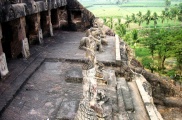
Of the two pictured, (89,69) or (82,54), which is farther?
(82,54)

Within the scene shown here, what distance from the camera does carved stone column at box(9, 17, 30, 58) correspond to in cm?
1044

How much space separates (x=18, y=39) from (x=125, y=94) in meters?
5.73

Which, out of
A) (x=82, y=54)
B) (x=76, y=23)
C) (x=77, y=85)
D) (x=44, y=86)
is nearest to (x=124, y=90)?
(x=77, y=85)

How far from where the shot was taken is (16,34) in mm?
10594

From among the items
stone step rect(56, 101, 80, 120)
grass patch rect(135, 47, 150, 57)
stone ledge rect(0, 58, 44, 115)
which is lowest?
grass patch rect(135, 47, 150, 57)

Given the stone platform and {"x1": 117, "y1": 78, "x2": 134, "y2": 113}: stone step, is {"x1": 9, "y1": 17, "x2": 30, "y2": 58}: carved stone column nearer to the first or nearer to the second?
the stone platform

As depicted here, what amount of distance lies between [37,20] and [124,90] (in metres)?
7.36

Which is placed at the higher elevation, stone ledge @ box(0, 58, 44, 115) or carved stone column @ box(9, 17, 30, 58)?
carved stone column @ box(9, 17, 30, 58)

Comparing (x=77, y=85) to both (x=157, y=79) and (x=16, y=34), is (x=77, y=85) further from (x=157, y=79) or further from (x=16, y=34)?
(x=157, y=79)

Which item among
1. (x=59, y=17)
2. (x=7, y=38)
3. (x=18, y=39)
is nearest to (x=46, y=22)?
(x=59, y=17)

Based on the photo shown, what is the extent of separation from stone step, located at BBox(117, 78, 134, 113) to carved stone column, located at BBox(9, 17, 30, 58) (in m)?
4.72

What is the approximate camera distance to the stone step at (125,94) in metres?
7.27

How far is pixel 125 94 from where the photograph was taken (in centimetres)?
802

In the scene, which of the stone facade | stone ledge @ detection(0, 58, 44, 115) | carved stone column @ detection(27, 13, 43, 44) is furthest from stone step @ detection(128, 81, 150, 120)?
carved stone column @ detection(27, 13, 43, 44)
